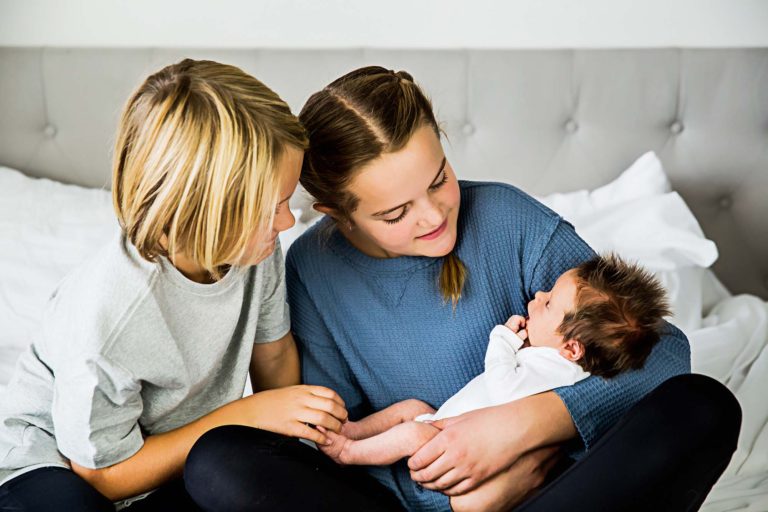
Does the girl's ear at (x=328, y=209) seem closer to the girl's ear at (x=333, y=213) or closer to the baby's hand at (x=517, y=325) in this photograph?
the girl's ear at (x=333, y=213)

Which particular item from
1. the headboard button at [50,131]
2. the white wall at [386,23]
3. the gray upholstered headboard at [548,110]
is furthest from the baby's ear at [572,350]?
the headboard button at [50,131]

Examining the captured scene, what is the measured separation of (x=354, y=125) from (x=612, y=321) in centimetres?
47

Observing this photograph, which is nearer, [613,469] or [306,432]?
[613,469]

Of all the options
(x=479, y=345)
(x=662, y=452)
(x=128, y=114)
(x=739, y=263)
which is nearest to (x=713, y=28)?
(x=739, y=263)

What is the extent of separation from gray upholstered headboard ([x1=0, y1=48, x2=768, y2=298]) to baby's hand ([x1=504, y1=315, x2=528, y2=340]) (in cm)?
89

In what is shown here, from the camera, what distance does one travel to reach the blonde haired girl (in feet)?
3.44

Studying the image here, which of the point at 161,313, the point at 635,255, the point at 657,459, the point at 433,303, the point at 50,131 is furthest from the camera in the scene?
the point at 50,131

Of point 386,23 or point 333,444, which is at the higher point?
point 386,23

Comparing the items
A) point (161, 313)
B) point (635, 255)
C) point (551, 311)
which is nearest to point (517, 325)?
point (551, 311)

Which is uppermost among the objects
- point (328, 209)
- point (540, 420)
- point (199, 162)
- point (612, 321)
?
point (199, 162)

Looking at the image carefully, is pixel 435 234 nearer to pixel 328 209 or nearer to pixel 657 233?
pixel 328 209

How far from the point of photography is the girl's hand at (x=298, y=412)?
1209 millimetres

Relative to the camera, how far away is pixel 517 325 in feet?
4.17

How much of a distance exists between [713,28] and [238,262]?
60.1 inches
